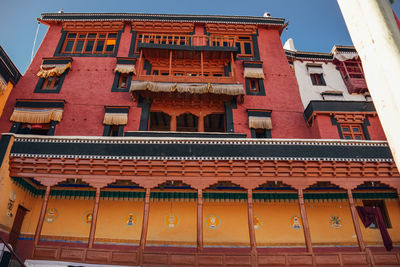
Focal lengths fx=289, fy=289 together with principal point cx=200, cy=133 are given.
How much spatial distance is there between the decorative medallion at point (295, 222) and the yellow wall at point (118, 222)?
23.7ft

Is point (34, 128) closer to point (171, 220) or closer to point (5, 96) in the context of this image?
point (5, 96)

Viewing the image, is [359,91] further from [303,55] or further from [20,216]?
[20,216]

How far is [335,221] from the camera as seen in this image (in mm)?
13992

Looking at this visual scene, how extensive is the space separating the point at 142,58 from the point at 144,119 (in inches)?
179

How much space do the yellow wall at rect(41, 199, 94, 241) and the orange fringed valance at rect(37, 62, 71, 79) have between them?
8302 mm

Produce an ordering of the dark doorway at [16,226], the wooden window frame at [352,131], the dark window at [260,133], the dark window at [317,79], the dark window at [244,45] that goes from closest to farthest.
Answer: the dark doorway at [16,226], the wooden window frame at [352,131], the dark window at [260,133], the dark window at [244,45], the dark window at [317,79]

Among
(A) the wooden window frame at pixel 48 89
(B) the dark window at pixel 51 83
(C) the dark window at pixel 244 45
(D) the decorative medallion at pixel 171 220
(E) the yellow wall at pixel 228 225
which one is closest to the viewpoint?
(E) the yellow wall at pixel 228 225

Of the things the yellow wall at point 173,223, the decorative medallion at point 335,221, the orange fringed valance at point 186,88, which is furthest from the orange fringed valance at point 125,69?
the decorative medallion at point 335,221

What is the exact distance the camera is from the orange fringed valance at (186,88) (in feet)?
54.8

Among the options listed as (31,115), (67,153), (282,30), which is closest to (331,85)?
(282,30)

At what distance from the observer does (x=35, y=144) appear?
41.2 ft

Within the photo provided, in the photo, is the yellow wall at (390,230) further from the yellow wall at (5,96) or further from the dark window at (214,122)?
the yellow wall at (5,96)

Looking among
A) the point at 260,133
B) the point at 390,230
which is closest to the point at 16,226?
the point at 260,133

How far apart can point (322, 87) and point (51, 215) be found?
761 inches
